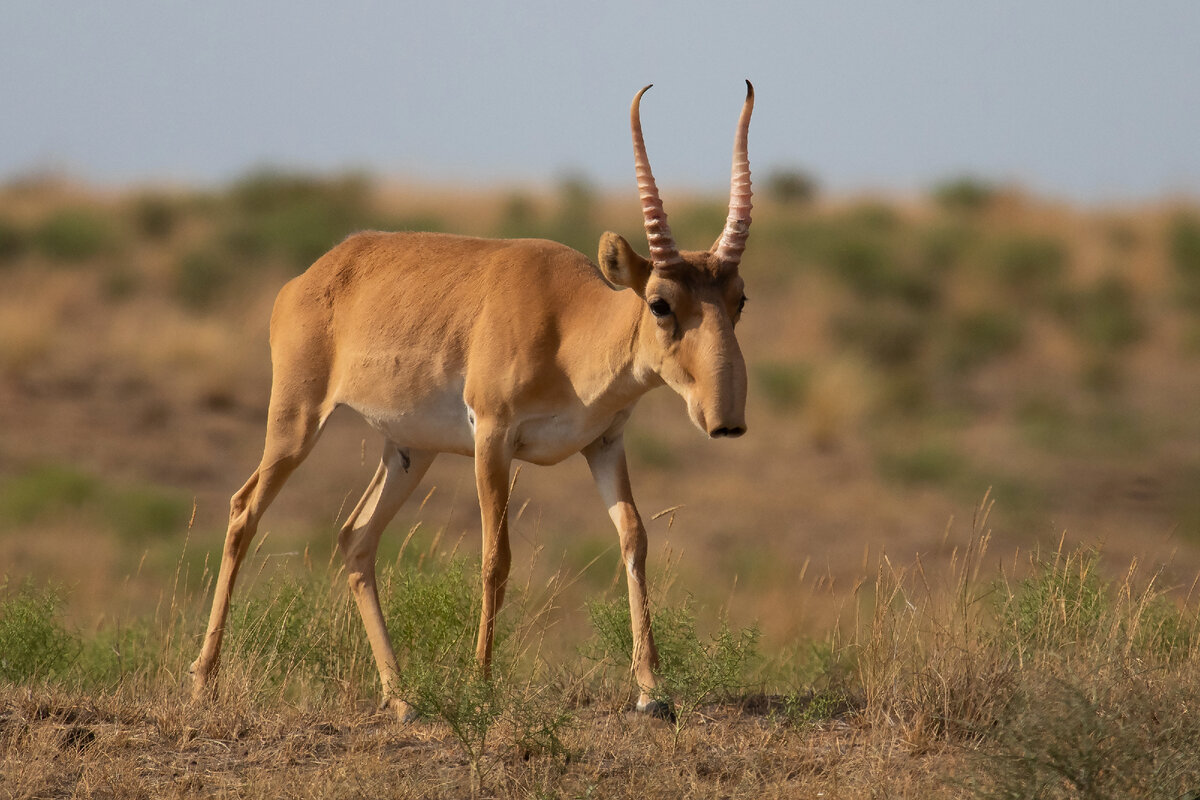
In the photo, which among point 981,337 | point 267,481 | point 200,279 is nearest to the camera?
point 267,481

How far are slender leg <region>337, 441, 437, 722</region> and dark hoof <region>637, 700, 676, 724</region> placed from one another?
143cm

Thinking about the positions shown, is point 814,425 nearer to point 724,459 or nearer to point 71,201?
point 724,459

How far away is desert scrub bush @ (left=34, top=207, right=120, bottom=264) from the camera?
32969mm

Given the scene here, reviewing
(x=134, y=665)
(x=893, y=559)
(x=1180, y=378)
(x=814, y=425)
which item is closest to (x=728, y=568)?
(x=893, y=559)

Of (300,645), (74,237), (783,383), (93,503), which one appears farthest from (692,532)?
(74,237)

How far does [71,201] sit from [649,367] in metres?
39.0

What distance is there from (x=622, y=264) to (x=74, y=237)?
30.4m

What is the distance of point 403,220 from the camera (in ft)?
117

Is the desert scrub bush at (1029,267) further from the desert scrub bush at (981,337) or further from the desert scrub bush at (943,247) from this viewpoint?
the desert scrub bush at (981,337)

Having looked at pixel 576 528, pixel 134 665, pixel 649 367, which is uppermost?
pixel 649 367

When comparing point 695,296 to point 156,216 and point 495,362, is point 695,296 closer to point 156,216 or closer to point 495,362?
point 495,362

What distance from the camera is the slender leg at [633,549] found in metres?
7.02

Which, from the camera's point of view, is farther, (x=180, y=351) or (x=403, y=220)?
(x=403, y=220)

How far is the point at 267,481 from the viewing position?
776 centimetres
